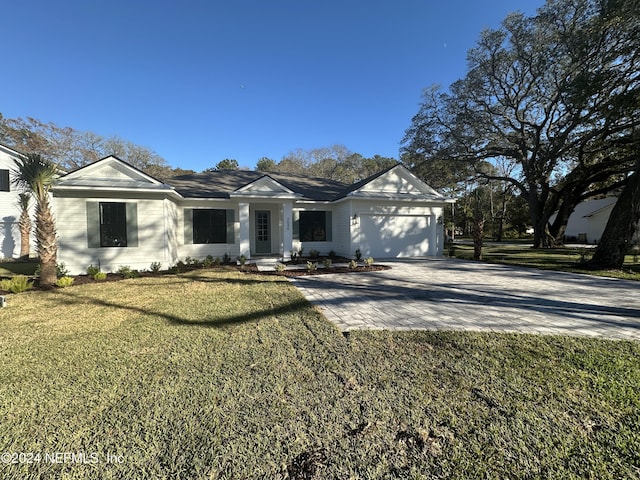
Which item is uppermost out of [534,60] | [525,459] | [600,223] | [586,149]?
[534,60]

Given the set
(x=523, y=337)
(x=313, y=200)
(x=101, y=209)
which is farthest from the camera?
A: (x=313, y=200)

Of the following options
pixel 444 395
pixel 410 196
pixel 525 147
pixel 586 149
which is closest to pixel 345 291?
pixel 444 395

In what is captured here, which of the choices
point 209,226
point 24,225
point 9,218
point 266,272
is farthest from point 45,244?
point 9,218

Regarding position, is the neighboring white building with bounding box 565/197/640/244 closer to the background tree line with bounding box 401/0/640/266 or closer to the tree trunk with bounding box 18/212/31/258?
the background tree line with bounding box 401/0/640/266

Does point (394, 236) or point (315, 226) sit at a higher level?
point (315, 226)

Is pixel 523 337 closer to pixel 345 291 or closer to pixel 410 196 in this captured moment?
pixel 345 291

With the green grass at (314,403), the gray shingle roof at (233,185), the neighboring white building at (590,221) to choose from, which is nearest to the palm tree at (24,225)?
the gray shingle roof at (233,185)

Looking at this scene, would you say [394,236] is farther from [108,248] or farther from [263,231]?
[108,248]

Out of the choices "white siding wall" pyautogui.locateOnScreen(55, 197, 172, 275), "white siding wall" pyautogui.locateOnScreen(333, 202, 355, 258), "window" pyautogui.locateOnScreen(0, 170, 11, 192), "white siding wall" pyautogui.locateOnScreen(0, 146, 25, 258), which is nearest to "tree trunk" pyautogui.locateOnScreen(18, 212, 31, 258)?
"white siding wall" pyautogui.locateOnScreen(0, 146, 25, 258)

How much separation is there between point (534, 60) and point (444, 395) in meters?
22.0

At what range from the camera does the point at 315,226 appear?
45.5ft

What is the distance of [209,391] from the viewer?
8.86 ft

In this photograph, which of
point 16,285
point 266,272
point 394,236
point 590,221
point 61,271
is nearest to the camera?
point 16,285

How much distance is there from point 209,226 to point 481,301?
10739mm
